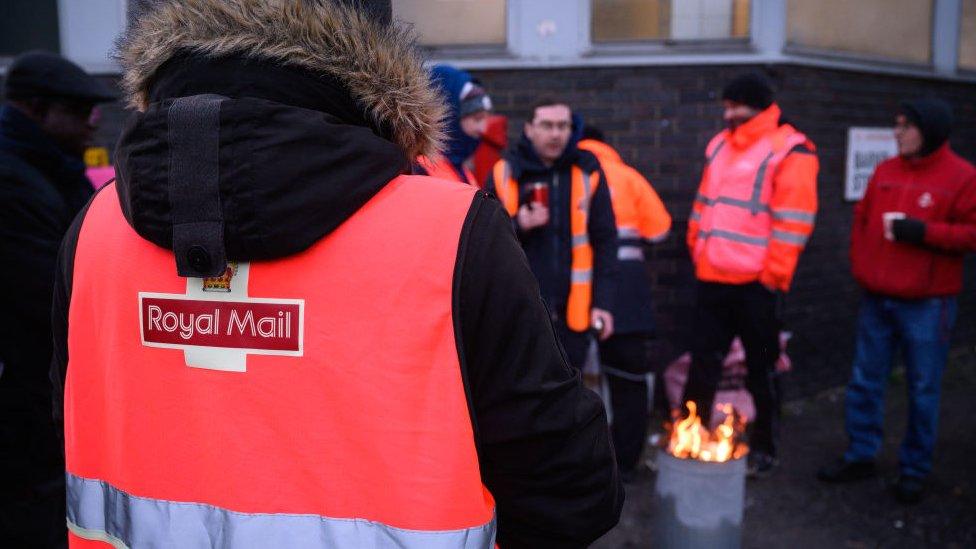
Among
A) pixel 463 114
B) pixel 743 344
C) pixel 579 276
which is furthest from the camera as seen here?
pixel 743 344

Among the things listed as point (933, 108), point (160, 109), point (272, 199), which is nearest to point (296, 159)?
point (272, 199)

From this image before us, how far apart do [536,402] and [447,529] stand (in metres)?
0.24

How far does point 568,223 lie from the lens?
4578mm

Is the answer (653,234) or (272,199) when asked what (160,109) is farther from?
(653,234)

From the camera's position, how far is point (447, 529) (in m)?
1.26

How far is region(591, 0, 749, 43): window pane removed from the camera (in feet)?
19.1

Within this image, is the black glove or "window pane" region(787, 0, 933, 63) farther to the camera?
"window pane" region(787, 0, 933, 63)

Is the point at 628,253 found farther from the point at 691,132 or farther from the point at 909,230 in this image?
the point at 909,230

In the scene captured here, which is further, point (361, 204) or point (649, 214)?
point (649, 214)

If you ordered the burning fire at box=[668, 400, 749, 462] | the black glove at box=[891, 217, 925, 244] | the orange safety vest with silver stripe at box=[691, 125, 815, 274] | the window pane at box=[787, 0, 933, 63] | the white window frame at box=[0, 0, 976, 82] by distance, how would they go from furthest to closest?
the window pane at box=[787, 0, 933, 63], the white window frame at box=[0, 0, 976, 82], the orange safety vest with silver stripe at box=[691, 125, 815, 274], the black glove at box=[891, 217, 925, 244], the burning fire at box=[668, 400, 749, 462]

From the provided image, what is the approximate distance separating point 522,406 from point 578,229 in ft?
10.8

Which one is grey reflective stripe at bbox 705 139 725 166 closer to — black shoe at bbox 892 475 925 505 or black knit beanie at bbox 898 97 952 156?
black knit beanie at bbox 898 97 952 156

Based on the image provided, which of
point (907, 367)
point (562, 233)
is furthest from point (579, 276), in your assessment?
point (907, 367)

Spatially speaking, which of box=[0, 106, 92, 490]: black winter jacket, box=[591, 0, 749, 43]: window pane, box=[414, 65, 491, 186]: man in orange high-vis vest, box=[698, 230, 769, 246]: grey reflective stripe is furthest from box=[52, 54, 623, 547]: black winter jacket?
box=[591, 0, 749, 43]: window pane
